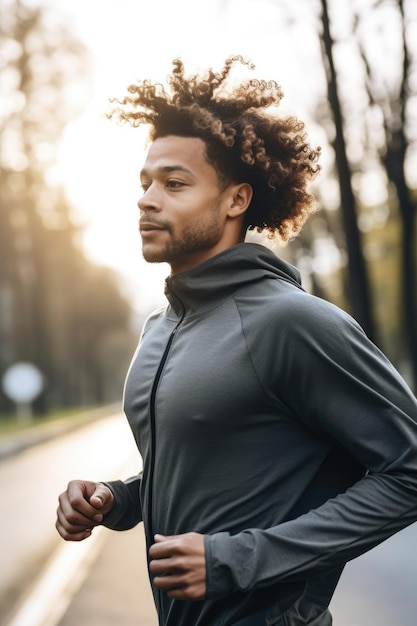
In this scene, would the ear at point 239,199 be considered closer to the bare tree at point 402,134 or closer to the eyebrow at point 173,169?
the eyebrow at point 173,169

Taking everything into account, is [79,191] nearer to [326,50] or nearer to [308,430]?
[326,50]

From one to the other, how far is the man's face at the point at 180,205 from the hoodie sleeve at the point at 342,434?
0.40 meters

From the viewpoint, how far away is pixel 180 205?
260 centimetres

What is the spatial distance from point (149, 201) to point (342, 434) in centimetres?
75

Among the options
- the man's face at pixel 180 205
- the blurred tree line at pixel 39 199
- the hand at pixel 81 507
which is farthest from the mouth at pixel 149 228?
the blurred tree line at pixel 39 199

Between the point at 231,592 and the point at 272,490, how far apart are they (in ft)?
0.87

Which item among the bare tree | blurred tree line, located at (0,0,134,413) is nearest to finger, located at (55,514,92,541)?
the bare tree

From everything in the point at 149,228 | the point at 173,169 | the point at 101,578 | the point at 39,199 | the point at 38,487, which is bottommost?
the point at 38,487

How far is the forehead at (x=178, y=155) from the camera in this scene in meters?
2.62

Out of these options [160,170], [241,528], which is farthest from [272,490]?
[160,170]

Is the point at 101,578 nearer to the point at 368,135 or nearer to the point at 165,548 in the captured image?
the point at 165,548

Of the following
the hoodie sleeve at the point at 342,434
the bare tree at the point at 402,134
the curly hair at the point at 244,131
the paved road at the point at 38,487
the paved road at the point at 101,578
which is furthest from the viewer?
the bare tree at the point at 402,134

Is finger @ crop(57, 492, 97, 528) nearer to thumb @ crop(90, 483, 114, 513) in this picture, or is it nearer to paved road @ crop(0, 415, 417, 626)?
thumb @ crop(90, 483, 114, 513)

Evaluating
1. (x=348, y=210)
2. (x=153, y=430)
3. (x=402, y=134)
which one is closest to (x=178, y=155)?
(x=153, y=430)
